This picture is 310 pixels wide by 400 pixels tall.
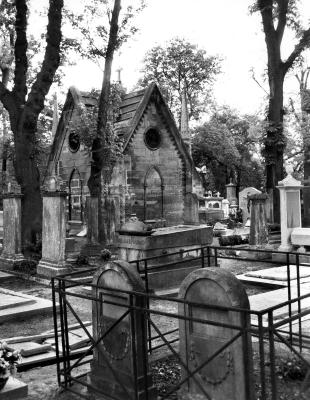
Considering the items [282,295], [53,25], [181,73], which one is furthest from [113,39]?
[181,73]

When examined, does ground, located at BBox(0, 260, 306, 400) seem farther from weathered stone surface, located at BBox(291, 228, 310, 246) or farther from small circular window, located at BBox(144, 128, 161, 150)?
small circular window, located at BBox(144, 128, 161, 150)

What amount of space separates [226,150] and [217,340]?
3917 cm

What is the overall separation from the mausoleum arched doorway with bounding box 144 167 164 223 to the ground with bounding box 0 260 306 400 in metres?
7.24

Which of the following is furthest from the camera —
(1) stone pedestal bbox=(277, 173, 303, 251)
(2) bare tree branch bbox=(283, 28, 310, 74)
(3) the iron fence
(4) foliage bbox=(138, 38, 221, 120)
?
(4) foliage bbox=(138, 38, 221, 120)

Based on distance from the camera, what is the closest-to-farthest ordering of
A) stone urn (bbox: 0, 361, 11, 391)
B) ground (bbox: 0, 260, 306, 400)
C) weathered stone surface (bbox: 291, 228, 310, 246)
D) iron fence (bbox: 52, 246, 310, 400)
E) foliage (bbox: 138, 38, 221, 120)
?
iron fence (bbox: 52, 246, 310, 400), stone urn (bbox: 0, 361, 11, 391), ground (bbox: 0, 260, 306, 400), weathered stone surface (bbox: 291, 228, 310, 246), foliage (bbox: 138, 38, 221, 120)

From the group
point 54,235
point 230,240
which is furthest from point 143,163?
point 54,235

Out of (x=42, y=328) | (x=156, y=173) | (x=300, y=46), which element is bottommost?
(x=42, y=328)

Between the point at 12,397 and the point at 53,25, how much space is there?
514 inches

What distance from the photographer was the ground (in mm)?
4738

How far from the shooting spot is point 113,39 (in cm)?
1703

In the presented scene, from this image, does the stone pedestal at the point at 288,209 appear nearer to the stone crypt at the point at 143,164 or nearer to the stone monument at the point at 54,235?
the stone crypt at the point at 143,164

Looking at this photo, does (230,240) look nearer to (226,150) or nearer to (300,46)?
(300,46)

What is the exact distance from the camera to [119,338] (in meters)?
4.60

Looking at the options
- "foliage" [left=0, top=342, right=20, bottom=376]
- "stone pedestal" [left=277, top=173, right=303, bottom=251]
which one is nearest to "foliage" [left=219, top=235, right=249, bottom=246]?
"stone pedestal" [left=277, top=173, right=303, bottom=251]
